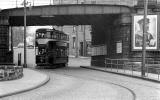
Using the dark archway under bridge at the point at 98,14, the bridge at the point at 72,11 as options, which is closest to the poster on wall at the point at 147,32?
the dark archway under bridge at the point at 98,14

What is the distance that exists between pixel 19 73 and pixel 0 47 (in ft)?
63.0

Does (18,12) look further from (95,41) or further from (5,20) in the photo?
(95,41)

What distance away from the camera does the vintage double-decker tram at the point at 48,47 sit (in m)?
37.2

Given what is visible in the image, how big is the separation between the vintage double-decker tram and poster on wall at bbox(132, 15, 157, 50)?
8.77 m

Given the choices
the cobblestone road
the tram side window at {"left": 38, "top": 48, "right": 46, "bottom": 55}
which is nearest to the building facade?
the tram side window at {"left": 38, "top": 48, "right": 46, "bottom": 55}

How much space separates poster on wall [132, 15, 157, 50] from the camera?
110ft

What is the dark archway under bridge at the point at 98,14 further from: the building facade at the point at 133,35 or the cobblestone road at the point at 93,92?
the cobblestone road at the point at 93,92

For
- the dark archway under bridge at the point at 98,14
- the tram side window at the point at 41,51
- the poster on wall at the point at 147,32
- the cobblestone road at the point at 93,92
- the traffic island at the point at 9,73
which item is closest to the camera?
the cobblestone road at the point at 93,92

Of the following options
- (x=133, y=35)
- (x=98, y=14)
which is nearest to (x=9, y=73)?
(x=133, y=35)

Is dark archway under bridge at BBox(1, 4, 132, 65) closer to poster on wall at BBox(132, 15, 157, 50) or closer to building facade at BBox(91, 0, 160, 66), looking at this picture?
building facade at BBox(91, 0, 160, 66)

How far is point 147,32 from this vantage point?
3353 centimetres

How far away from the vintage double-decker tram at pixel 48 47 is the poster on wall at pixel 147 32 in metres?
8.77

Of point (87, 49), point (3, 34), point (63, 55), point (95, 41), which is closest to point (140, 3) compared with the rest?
point (95, 41)

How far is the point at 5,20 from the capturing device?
39281 mm
